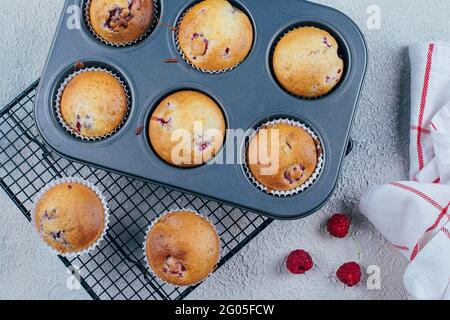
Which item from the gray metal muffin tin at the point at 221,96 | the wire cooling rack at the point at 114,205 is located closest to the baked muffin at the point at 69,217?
the gray metal muffin tin at the point at 221,96

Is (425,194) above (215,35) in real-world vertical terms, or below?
below

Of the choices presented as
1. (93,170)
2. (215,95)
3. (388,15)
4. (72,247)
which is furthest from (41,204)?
(388,15)

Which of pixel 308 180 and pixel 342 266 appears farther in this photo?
pixel 342 266

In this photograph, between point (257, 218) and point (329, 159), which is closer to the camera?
point (329, 159)

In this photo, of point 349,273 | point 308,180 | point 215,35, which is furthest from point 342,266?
point 215,35

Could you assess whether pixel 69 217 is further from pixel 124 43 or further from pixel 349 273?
pixel 349 273

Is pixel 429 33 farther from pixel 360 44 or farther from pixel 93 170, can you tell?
pixel 93 170

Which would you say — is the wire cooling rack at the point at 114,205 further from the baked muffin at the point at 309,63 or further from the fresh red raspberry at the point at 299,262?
the baked muffin at the point at 309,63
